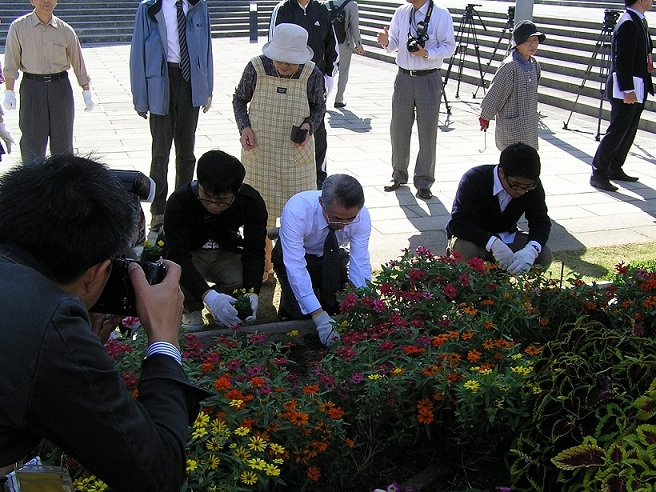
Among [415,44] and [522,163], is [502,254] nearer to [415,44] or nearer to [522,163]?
[522,163]

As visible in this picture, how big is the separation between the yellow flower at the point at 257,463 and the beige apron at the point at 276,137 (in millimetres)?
3301

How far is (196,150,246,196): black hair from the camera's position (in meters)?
4.15

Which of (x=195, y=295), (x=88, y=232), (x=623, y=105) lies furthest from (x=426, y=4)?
(x=88, y=232)

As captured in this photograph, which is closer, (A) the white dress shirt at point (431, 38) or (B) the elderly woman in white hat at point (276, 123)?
(B) the elderly woman in white hat at point (276, 123)

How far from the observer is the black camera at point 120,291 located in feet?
6.07

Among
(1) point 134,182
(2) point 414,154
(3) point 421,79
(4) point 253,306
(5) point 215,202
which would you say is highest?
(1) point 134,182

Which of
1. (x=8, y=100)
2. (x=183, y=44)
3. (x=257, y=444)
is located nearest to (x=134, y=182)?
(x=257, y=444)

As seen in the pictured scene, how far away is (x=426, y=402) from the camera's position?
286 cm

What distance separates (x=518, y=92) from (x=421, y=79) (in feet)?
3.31

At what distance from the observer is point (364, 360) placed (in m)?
3.15

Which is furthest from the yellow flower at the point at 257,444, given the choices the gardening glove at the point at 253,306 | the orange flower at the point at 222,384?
the gardening glove at the point at 253,306

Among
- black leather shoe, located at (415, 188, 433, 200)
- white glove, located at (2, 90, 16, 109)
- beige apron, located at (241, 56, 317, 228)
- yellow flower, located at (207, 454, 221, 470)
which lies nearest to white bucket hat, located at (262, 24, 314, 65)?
beige apron, located at (241, 56, 317, 228)

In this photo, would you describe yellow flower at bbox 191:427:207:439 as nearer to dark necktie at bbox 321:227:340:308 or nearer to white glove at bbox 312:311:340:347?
white glove at bbox 312:311:340:347

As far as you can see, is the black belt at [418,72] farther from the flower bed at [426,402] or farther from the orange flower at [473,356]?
the orange flower at [473,356]
